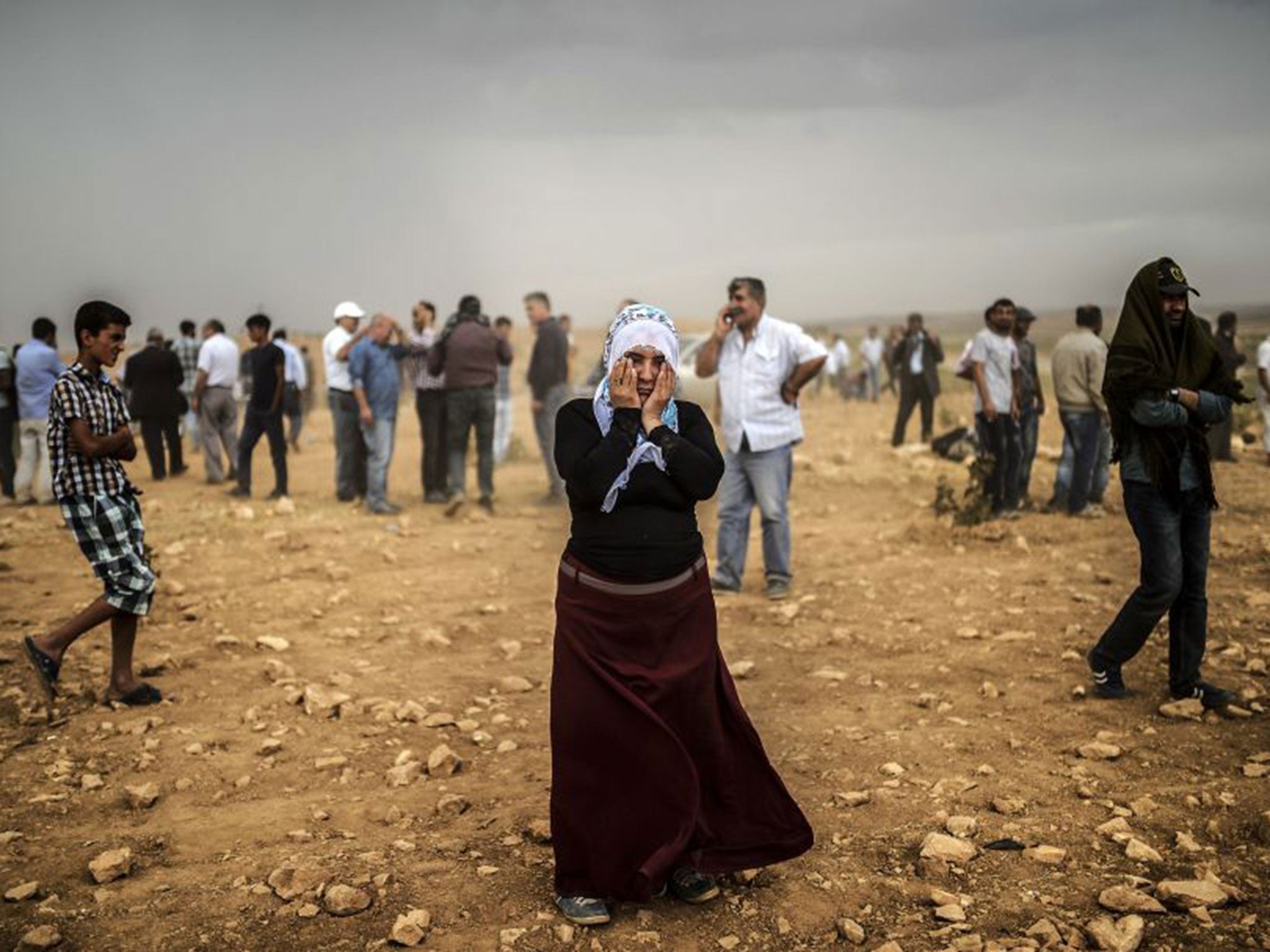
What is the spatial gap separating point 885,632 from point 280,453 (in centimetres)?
753

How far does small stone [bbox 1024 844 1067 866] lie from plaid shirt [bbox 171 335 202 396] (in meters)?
13.2

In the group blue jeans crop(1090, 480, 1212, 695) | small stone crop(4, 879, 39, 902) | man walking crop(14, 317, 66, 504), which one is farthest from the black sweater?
man walking crop(14, 317, 66, 504)

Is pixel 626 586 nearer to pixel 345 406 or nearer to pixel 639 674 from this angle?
pixel 639 674

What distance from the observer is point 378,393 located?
10539 mm

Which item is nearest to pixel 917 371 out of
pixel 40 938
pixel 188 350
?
pixel 188 350

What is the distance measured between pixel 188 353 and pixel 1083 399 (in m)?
11.2

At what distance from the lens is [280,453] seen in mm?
11688

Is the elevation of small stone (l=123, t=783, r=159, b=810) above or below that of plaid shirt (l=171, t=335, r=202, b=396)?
below

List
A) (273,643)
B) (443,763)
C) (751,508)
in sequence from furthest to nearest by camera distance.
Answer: (751,508) < (273,643) < (443,763)

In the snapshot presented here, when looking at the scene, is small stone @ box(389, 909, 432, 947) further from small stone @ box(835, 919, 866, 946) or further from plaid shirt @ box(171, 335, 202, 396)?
plaid shirt @ box(171, 335, 202, 396)

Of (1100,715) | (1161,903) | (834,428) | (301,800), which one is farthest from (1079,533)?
(834,428)

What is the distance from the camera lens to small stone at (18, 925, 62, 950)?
3.15 m

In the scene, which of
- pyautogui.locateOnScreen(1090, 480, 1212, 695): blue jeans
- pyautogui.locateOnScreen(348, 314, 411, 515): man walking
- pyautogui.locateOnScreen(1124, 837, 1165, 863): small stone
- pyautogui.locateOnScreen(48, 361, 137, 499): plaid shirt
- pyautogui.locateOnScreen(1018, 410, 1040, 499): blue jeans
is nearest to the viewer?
pyautogui.locateOnScreen(1124, 837, 1165, 863): small stone

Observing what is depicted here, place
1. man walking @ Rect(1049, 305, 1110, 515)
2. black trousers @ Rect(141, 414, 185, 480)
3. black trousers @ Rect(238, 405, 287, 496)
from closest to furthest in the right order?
man walking @ Rect(1049, 305, 1110, 515) → black trousers @ Rect(238, 405, 287, 496) → black trousers @ Rect(141, 414, 185, 480)
